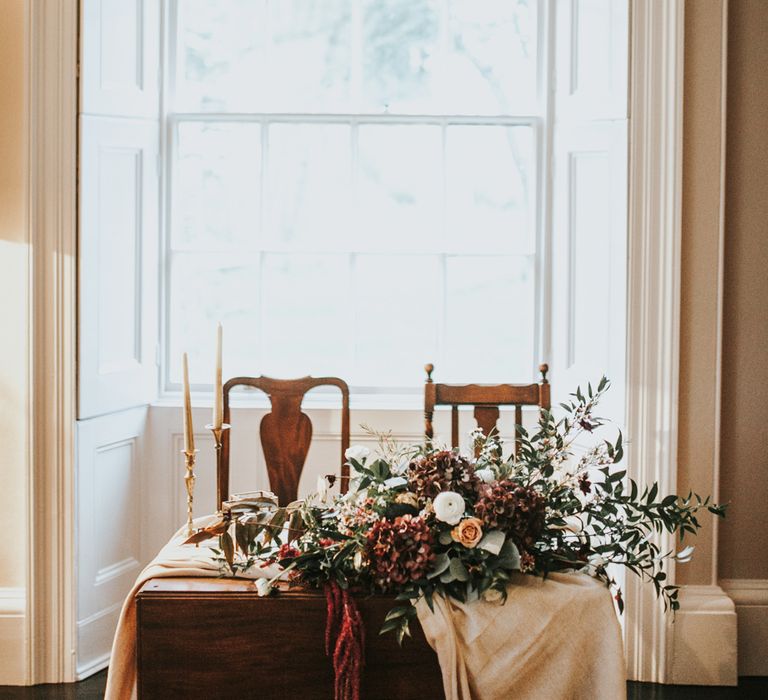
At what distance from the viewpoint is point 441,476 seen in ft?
6.40

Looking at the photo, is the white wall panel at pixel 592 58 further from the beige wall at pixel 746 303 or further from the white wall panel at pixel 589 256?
the beige wall at pixel 746 303

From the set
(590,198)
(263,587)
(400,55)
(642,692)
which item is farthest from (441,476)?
(400,55)

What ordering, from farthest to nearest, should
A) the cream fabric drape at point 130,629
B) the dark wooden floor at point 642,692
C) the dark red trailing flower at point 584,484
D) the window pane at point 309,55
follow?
the window pane at point 309,55 → the dark wooden floor at point 642,692 → the cream fabric drape at point 130,629 → the dark red trailing flower at point 584,484

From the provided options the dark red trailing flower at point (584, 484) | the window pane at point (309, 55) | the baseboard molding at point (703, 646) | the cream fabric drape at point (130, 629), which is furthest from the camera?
the window pane at point (309, 55)

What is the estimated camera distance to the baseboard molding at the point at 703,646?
3156mm

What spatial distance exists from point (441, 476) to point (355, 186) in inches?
81.8

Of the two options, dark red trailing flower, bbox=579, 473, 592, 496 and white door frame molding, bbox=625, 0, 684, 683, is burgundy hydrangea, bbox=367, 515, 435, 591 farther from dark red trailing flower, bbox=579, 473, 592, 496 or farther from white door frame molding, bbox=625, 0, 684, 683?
white door frame molding, bbox=625, 0, 684, 683

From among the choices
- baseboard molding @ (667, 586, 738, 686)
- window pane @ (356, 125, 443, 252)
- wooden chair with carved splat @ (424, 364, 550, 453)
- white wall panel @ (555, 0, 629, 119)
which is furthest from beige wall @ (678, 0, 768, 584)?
window pane @ (356, 125, 443, 252)

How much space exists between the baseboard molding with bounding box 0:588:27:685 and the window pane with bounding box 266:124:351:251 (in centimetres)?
164

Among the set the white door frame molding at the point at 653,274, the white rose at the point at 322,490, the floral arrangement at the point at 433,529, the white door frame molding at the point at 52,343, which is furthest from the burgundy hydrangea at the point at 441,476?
the white door frame molding at the point at 52,343

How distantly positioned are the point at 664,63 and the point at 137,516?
250 cm

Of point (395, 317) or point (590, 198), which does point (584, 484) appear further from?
point (395, 317)

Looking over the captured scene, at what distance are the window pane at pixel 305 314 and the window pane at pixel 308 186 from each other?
0.08m

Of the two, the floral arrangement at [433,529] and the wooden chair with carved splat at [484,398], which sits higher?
the wooden chair with carved splat at [484,398]
